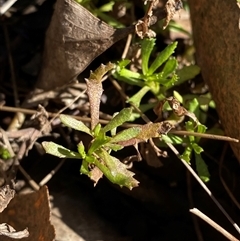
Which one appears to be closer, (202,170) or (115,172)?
(115,172)

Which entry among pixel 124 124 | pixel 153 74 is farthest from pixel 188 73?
pixel 124 124

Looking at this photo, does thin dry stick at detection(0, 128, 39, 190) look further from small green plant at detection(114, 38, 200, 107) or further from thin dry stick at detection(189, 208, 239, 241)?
thin dry stick at detection(189, 208, 239, 241)

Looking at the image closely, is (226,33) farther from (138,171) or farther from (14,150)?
(14,150)

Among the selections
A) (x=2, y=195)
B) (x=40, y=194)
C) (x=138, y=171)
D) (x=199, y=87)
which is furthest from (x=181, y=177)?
(x=2, y=195)

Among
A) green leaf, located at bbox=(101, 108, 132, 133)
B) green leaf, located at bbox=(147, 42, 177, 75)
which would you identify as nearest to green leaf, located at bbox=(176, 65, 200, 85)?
green leaf, located at bbox=(147, 42, 177, 75)

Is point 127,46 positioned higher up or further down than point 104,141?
higher up

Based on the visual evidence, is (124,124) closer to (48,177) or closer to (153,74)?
(153,74)
